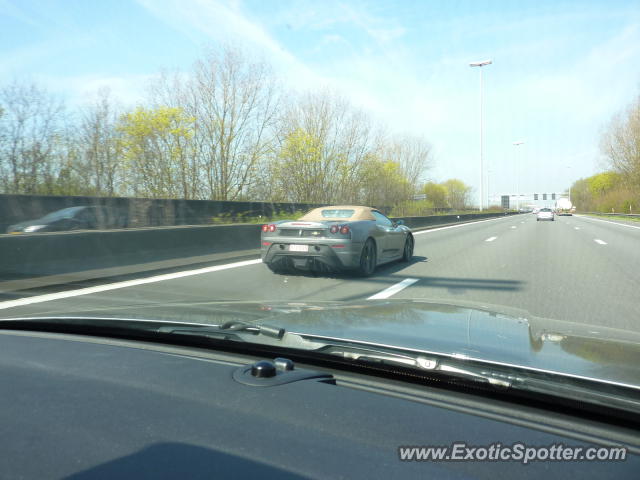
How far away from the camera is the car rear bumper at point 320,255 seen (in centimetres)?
863

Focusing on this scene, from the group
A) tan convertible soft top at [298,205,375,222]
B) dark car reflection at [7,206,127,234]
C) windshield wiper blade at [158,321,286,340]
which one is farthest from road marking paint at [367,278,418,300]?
dark car reflection at [7,206,127,234]

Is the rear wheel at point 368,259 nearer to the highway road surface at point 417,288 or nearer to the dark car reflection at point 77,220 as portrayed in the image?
the highway road surface at point 417,288

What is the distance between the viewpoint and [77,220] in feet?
38.2

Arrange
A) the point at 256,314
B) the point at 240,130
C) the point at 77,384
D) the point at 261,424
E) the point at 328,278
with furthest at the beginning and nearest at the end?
the point at 240,130 → the point at 328,278 → the point at 256,314 → the point at 77,384 → the point at 261,424

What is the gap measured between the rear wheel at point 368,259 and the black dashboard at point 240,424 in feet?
22.5

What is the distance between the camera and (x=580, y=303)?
21.7ft

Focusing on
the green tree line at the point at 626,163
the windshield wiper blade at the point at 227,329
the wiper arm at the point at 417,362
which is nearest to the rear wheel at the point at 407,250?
the windshield wiper blade at the point at 227,329

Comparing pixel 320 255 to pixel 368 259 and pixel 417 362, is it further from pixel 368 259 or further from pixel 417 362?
pixel 417 362

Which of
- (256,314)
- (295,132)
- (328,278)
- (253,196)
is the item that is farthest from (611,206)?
(256,314)

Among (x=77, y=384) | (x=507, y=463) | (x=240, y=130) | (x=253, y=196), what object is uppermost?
(x=240, y=130)

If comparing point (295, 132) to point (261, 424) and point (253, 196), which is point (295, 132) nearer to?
point (253, 196)

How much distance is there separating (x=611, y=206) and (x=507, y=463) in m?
93.6

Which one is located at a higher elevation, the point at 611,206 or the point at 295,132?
the point at 295,132

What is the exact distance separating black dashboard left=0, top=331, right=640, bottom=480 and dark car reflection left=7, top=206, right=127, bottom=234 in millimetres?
9775
